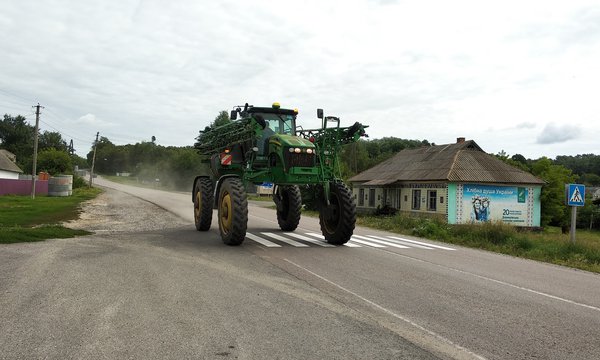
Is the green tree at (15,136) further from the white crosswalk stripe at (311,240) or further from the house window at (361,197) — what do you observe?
the white crosswalk stripe at (311,240)

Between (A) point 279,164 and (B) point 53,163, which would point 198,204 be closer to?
(A) point 279,164

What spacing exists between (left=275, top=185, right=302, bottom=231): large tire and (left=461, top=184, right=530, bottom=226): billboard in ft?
65.4

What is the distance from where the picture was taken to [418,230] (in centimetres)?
1978

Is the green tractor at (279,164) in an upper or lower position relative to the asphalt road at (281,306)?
upper

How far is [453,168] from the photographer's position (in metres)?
33.5

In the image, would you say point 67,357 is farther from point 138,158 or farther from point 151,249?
point 138,158

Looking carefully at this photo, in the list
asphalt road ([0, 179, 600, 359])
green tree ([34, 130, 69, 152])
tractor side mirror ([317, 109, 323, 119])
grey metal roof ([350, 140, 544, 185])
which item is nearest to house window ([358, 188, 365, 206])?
grey metal roof ([350, 140, 544, 185])

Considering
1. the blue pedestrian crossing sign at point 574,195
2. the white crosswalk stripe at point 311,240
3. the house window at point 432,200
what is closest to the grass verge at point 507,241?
the blue pedestrian crossing sign at point 574,195

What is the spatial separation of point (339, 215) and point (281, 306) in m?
6.46

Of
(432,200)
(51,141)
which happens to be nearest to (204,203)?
(432,200)

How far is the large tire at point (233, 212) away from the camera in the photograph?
11234mm

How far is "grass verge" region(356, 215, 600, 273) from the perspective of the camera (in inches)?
516

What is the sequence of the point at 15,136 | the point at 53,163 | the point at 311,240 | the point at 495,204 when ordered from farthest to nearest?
1. the point at 15,136
2. the point at 53,163
3. the point at 495,204
4. the point at 311,240

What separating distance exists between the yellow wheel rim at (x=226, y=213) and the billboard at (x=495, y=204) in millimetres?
24236
